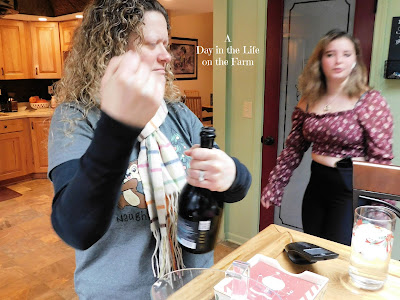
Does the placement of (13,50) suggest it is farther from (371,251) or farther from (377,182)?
(371,251)

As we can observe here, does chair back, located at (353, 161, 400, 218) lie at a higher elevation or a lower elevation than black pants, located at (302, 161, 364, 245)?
higher

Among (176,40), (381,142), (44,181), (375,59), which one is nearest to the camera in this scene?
(381,142)

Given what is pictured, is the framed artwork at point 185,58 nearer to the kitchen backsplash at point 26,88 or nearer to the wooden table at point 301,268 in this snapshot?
the kitchen backsplash at point 26,88

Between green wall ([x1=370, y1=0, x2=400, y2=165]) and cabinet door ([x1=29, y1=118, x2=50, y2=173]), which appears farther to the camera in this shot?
cabinet door ([x1=29, y1=118, x2=50, y2=173])

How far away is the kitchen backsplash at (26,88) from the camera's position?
187 inches

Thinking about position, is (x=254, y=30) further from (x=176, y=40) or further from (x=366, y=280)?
(x=176, y=40)

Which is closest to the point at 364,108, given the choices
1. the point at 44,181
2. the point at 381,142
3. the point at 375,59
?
the point at 381,142

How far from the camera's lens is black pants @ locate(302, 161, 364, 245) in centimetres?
172

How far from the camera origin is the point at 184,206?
0.92 m

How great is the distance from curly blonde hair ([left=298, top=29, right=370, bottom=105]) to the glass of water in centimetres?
105

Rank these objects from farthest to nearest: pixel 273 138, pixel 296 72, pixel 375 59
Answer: pixel 273 138
pixel 296 72
pixel 375 59

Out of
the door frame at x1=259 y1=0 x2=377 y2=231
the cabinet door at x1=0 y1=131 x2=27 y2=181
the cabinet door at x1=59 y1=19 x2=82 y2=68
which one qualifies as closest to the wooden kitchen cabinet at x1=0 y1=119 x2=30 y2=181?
the cabinet door at x1=0 y1=131 x2=27 y2=181

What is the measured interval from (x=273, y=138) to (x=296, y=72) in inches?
18.3

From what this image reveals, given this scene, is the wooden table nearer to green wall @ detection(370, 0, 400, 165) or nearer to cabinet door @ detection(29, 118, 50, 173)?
green wall @ detection(370, 0, 400, 165)
